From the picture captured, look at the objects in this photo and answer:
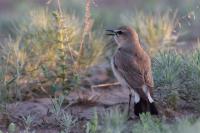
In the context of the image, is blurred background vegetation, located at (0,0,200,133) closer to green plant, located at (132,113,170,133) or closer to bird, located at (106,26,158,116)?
green plant, located at (132,113,170,133)

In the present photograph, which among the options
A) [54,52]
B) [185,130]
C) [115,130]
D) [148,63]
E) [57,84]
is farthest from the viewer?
[54,52]

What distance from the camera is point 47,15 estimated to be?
10.7 metres

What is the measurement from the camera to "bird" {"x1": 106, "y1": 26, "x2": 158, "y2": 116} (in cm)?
837

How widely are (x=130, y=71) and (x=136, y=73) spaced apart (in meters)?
0.08

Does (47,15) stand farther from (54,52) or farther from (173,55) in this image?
(173,55)

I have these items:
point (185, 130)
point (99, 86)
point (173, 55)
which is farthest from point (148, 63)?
point (185, 130)

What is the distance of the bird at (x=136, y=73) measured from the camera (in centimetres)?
837

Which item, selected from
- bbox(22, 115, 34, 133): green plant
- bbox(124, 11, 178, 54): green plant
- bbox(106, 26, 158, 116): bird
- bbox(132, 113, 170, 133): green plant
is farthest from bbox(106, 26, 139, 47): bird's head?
bbox(132, 113, 170, 133): green plant

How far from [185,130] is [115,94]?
3.76m

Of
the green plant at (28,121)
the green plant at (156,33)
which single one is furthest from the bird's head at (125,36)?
the green plant at (28,121)

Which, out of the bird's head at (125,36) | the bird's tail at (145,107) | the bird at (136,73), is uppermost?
the bird's head at (125,36)

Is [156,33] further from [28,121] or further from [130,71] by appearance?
[28,121]

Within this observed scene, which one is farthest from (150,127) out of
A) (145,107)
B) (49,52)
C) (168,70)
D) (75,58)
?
(49,52)

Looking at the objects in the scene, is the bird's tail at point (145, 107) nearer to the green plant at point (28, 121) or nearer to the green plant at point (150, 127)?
the green plant at point (150, 127)
